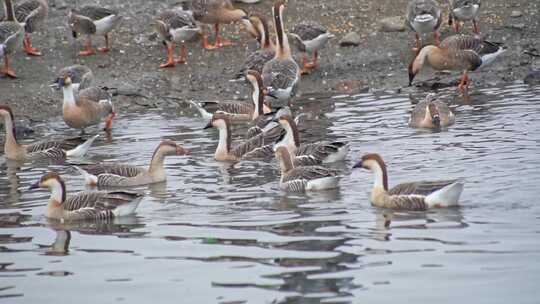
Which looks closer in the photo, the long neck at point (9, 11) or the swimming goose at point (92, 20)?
the long neck at point (9, 11)

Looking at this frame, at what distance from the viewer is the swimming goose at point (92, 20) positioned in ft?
73.6

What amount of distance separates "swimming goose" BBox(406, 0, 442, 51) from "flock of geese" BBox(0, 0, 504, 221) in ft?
0.06

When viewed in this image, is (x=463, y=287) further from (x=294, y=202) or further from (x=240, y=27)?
(x=240, y=27)

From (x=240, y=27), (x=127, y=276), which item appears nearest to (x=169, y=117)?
(x=240, y=27)

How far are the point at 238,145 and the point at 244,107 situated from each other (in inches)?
99.1

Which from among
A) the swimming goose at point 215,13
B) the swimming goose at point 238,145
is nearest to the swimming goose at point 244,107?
the swimming goose at point 238,145

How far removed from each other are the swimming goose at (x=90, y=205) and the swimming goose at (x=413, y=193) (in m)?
2.87

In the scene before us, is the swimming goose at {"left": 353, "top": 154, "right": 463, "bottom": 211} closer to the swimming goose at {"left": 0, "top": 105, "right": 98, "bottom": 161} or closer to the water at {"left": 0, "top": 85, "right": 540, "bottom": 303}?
the water at {"left": 0, "top": 85, "right": 540, "bottom": 303}

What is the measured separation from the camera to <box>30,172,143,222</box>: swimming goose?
13.8 metres

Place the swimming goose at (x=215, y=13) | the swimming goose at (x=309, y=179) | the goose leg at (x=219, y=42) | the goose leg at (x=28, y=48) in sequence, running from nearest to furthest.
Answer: the swimming goose at (x=309, y=179) < the goose leg at (x=28, y=48) < the swimming goose at (x=215, y=13) < the goose leg at (x=219, y=42)

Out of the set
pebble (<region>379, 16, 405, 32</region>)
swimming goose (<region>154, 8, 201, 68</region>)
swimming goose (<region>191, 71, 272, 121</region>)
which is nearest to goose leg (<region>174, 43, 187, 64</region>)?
swimming goose (<region>154, 8, 201, 68</region>)

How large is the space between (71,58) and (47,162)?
567 cm

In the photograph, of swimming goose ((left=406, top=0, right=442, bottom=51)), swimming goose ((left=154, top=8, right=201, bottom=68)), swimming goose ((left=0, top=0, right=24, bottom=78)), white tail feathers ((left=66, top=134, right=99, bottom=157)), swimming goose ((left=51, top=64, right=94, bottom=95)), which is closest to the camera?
white tail feathers ((left=66, top=134, right=99, bottom=157))

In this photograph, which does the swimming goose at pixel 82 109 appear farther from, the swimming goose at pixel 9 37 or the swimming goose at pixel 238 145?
the swimming goose at pixel 238 145
